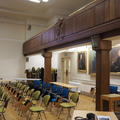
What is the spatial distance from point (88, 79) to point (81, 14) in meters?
5.62

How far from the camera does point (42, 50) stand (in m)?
11.9

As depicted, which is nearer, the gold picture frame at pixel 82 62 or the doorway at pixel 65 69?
the gold picture frame at pixel 82 62

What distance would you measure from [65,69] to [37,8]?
532 centimetres

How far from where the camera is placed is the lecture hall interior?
595cm

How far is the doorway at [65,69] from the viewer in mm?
14906

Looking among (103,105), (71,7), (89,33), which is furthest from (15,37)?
(103,105)

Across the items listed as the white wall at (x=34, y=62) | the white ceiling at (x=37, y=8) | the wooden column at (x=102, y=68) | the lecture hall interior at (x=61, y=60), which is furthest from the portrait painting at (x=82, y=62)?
the wooden column at (x=102, y=68)

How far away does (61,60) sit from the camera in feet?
50.9

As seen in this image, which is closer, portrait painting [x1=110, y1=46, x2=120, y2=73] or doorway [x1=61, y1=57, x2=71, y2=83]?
portrait painting [x1=110, y1=46, x2=120, y2=73]

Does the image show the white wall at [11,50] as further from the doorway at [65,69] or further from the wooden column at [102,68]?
the wooden column at [102,68]

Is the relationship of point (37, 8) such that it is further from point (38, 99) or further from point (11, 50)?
point (38, 99)

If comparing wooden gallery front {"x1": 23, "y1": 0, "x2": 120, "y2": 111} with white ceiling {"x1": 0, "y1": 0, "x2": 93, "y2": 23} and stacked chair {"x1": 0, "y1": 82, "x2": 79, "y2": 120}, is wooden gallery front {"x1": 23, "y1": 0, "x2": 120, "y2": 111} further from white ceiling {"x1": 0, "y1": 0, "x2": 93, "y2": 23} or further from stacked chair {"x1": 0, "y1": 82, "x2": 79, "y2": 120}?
white ceiling {"x1": 0, "y1": 0, "x2": 93, "y2": 23}

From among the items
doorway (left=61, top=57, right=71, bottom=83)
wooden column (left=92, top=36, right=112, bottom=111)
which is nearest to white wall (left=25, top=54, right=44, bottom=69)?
doorway (left=61, top=57, right=71, bottom=83)

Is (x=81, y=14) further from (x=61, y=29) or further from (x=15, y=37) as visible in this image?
(x=15, y=37)
